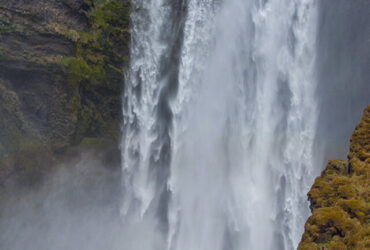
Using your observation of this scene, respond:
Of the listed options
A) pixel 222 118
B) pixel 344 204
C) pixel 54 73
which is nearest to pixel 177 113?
pixel 222 118

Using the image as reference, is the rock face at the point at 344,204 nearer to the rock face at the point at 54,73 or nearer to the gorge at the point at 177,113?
the gorge at the point at 177,113

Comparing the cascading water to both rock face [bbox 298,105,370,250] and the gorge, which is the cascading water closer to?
the gorge

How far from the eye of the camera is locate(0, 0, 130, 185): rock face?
1254 cm

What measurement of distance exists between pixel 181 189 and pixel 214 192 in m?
1.43

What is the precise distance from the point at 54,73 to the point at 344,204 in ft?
38.2

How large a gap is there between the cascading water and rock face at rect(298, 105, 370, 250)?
740cm

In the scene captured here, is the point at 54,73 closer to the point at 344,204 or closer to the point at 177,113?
the point at 177,113

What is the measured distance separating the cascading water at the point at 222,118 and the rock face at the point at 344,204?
740 centimetres

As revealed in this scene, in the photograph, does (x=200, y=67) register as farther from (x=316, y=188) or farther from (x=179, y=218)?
(x=316, y=188)

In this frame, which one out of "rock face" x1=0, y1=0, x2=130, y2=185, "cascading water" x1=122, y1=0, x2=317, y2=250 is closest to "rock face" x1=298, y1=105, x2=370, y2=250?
"cascading water" x1=122, y1=0, x2=317, y2=250

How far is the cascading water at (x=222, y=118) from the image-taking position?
43.5 ft

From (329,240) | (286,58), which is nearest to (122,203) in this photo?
(286,58)

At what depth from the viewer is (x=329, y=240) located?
16.0 feet

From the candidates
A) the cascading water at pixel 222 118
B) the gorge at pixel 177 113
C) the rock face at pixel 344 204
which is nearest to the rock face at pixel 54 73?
the gorge at pixel 177 113
